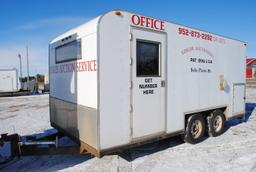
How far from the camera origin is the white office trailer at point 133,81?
3896mm

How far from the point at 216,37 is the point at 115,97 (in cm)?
394

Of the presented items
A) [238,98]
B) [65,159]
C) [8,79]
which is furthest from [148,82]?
[8,79]

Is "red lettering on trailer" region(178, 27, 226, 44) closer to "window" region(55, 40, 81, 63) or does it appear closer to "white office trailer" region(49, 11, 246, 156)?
"white office trailer" region(49, 11, 246, 156)

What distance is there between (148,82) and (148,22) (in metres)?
1.21

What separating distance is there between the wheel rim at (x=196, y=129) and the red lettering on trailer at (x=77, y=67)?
323 centimetres

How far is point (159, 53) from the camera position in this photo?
4.73 meters

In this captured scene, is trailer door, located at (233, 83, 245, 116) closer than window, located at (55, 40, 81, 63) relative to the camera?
No

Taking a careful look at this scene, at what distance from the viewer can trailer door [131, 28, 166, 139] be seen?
4285 millimetres

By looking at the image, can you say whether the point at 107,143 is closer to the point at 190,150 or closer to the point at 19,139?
the point at 19,139

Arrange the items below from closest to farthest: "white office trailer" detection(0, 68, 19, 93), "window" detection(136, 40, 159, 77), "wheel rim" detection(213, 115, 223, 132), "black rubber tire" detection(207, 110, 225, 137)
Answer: "window" detection(136, 40, 159, 77)
"black rubber tire" detection(207, 110, 225, 137)
"wheel rim" detection(213, 115, 223, 132)
"white office trailer" detection(0, 68, 19, 93)

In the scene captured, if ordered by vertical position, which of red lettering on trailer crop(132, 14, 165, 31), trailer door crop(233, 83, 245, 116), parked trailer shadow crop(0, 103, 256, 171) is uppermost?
red lettering on trailer crop(132, 14, 165, 31)

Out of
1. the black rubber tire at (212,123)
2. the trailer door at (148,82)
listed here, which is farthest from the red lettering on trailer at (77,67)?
the black rubber tire at (212,123)

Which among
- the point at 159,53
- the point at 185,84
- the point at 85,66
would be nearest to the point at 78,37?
the point at 85,66

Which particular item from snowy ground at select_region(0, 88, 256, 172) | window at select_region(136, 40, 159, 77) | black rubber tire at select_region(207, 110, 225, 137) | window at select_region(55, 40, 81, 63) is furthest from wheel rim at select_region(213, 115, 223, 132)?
window at select_region(55, 40, 81, 63)
